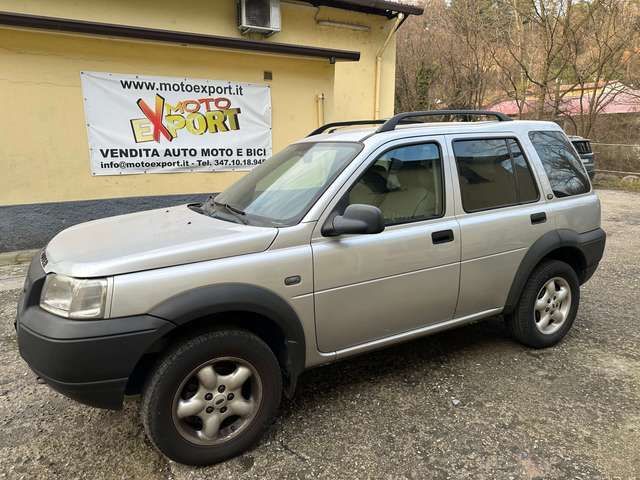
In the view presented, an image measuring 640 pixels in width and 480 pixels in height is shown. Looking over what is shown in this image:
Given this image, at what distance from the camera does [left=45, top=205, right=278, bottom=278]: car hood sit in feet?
7.28

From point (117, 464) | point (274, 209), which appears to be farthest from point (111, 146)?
point (117, 464)

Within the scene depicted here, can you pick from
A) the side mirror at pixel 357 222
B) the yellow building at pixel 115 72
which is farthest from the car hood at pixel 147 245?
the yellow building at pixel 115 72

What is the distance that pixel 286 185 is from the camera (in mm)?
3066

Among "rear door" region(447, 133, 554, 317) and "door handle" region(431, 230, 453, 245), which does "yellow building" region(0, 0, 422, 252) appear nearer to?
"rear door" region(447, 133, 554, 317)

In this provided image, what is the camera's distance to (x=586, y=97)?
1662 centimetres

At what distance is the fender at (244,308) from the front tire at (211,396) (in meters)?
0.12

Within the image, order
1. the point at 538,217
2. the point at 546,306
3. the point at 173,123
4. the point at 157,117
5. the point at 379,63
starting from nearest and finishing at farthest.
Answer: the point at 538,217, the point at 546,306, the point at 157,117, the point at 173,123, the point at 379,63

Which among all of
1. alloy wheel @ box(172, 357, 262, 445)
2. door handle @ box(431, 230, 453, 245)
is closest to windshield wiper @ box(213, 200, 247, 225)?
alloy wheel @ box(172, 357, 262, 445)

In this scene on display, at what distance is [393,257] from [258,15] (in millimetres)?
6616

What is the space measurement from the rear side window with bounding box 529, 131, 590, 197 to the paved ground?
52.2 inches

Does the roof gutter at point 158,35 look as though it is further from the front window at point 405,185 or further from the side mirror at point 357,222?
the side mirror at point 357,222

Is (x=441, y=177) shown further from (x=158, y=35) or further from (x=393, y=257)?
(x=158, y=35)

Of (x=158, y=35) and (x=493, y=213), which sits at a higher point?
(x=158, y=35)

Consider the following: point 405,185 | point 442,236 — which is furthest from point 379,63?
point 442,236
